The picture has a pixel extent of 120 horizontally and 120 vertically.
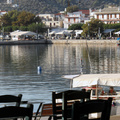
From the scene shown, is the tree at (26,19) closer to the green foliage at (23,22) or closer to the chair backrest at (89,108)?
the green foliage at (23,22)

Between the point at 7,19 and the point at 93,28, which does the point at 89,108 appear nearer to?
the point at 93,28

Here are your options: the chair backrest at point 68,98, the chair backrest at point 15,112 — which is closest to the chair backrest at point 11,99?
the chair backrest at point 68,98

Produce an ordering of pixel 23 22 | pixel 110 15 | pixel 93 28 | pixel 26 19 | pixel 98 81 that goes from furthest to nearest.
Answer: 1. pixel 23 22
2. pixel 26 19
3. pixel 110 15
4. pixel 93 28
5. pixel 98 81

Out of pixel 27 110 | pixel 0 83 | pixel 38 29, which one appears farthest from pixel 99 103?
pixel 38 29

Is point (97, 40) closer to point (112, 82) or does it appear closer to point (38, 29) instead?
point (38, 29)

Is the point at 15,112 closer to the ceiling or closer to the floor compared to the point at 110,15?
closer to the floor

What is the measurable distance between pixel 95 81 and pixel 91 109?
6.01 m

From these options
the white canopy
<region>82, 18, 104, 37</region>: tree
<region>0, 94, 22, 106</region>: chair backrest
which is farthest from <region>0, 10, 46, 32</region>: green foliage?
<region>0, 94, 22, 106</region>: chair backrest

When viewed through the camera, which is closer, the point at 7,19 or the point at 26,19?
the point at 26,19

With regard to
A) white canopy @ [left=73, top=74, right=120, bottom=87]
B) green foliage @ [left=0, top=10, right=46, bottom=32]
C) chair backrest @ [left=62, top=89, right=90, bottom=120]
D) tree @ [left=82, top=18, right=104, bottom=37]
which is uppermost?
green foliage @ [left=0, top=10, right=46, bottom=32]

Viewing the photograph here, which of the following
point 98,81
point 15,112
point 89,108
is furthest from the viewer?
point 98,81

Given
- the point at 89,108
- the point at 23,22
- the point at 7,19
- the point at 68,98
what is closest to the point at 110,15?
the point at 23,22

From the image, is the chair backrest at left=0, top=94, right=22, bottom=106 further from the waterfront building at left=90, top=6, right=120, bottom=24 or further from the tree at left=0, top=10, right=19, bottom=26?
the tree at left=0, top=10, right=19, bottom=26

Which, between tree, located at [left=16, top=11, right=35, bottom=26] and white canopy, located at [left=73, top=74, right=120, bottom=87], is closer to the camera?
white canopy, located at [left=73, top=74, right=120, bottom=87]
